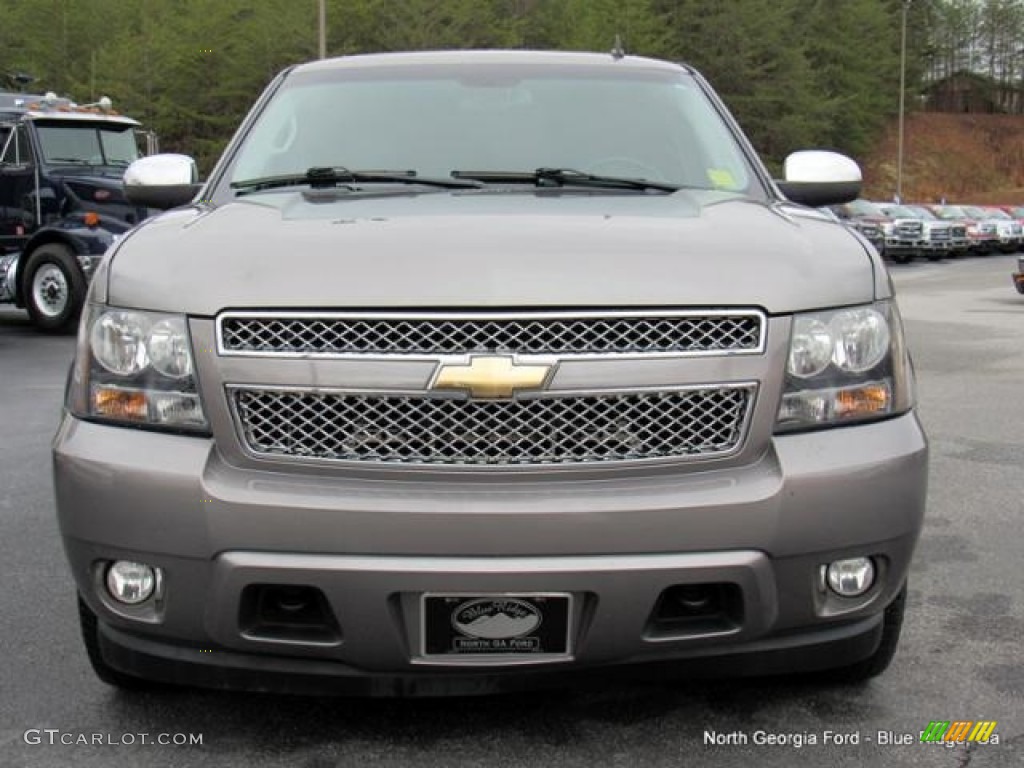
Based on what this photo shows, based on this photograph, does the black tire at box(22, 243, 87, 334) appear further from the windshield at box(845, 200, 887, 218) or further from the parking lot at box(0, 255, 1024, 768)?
the windshield at box(845, 200, 887, 218)

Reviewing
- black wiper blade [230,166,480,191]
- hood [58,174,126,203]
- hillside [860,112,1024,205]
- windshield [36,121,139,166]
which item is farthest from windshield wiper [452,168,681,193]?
hillside [860,112,1024,205]

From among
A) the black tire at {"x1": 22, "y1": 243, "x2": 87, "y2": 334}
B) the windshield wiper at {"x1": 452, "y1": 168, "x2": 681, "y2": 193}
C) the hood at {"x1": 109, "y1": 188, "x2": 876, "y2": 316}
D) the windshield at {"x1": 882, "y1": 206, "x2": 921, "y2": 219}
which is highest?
the windshield wiper at {"x1": 452, "y1": 168, "x2": 681, "y2": 193}

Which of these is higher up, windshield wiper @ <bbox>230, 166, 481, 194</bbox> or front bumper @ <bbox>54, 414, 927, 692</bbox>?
windshield wiper @ <bbox>230, 166, 481, 194</bbox>

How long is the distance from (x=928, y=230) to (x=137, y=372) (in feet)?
117

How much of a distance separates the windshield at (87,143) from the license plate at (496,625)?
12338mm

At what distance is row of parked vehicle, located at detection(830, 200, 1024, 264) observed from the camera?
34875mm

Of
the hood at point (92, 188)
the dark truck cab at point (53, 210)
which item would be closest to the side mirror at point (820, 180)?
the dark truck cab at point (53, 210)

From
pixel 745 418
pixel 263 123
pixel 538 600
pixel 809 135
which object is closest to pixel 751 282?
pixel 745 418

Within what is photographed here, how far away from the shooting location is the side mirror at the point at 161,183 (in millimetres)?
4059

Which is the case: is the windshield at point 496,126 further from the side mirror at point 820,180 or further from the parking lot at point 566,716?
the parking lot at point 566,716

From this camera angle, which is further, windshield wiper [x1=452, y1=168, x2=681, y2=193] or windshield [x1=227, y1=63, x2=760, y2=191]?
windshield [x1=227, y1=63, x2=760, y2=191]

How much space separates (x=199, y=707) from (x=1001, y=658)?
89.2 inches

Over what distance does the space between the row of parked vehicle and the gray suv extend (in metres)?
30.5

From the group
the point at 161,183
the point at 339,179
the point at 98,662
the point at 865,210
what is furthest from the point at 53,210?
the point at 865,210
